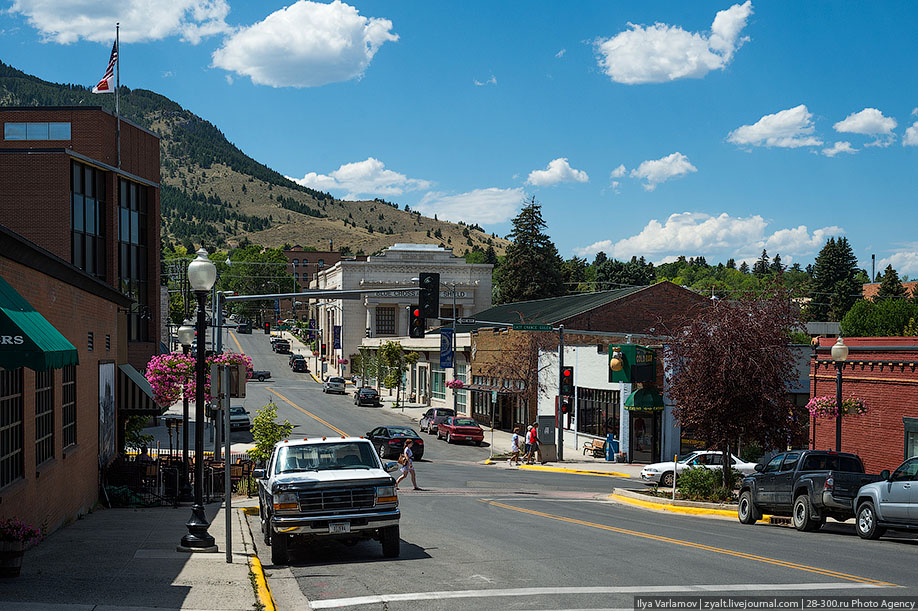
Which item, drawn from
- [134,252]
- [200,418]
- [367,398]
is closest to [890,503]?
[200,418]

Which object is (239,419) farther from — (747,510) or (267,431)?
(747,510)

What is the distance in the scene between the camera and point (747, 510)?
74.8 ft

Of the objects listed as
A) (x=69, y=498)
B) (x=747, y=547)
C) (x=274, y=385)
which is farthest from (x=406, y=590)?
(x=274, y=385)

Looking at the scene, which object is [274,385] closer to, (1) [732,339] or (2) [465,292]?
(2) [465,292]

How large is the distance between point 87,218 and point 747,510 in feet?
120

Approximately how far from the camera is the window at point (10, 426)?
42.8ft

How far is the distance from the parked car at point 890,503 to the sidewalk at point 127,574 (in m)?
12.1

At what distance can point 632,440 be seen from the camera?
43.5 m

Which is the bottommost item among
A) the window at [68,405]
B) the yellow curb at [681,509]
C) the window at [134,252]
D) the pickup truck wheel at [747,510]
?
the yellow curb at [681,509]

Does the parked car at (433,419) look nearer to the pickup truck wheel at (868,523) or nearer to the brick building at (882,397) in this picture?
the brick building at (882,397)

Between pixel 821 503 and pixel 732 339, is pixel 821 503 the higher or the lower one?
the lower one

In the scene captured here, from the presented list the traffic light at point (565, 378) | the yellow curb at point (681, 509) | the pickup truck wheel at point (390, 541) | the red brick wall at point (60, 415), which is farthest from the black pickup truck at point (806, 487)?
the traffic light at point (565, 378)

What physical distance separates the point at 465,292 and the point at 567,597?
318 ft

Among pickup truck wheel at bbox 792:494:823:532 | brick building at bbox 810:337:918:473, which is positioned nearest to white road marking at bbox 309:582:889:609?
pickup truck wheel at bbox 792:494:823:532
